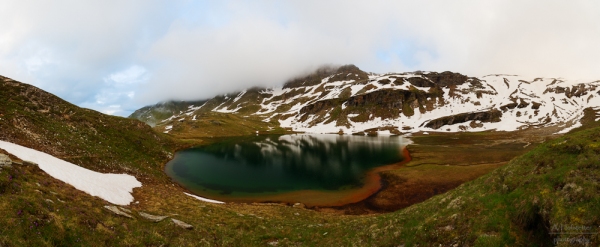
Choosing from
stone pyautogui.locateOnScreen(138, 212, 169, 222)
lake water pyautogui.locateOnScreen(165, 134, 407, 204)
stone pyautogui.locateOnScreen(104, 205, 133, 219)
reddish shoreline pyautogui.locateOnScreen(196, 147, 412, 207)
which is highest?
Answer: stone pyautogui.locateOnScreen(104, 205, 133, 219)

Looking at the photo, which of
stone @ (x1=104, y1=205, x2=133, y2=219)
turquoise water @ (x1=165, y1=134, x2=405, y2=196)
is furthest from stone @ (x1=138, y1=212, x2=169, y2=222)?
turquoise water @ (x1=165, y1=134, x2=405, y2=196)

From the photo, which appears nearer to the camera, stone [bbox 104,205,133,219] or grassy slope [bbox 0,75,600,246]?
grassy slope [bbox 0,75,600,246]

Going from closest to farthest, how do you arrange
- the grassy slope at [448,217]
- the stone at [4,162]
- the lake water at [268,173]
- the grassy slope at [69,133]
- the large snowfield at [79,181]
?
1. the grassy slope at [448,217]
2. the stone at [4,162]
3. the large snowfield at [79,181]
4. the grassy slope at [69,133]
5. the lake water at [268,173]

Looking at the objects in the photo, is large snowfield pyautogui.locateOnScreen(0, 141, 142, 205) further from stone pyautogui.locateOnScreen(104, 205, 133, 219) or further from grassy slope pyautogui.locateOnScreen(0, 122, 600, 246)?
stone pyautogui.locateOnScreen(104, 205, 133, 219)

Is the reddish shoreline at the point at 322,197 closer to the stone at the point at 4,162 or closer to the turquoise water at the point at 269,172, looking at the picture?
the turquoise water at the point at 269,172

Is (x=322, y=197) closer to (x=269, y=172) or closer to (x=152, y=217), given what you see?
(x=269, y=172)

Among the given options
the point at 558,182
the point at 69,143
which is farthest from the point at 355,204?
the point at 69,143

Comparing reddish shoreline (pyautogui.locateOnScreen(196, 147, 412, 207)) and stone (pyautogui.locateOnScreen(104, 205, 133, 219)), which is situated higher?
stone (pyautogui.locateOnScreen(104, 205, 133, 219))

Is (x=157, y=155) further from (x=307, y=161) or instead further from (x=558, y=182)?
(x=558, y=182)

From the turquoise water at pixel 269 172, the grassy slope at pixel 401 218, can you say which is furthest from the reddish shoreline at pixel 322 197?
the grassy slope at pixel 401 218

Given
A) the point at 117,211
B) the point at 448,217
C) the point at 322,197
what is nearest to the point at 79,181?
the point at 117,211

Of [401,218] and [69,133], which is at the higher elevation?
[69,133]

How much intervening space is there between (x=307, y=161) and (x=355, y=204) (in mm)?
36969

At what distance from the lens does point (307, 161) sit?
79.0 metres
